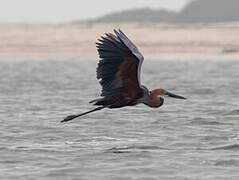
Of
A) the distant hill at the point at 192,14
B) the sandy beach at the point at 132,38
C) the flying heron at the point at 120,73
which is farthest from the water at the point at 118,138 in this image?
the distant hill at the point at 192,14

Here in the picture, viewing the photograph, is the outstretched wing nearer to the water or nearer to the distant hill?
the water

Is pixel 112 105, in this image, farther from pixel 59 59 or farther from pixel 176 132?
pixel 59 59

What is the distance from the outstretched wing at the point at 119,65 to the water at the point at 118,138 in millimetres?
756

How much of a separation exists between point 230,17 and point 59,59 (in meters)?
21.7

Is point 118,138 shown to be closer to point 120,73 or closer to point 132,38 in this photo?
point 120,73

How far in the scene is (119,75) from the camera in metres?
9.43

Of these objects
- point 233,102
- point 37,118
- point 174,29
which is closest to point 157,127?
point 37,118

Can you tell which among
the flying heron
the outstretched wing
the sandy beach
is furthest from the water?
the sandy beach

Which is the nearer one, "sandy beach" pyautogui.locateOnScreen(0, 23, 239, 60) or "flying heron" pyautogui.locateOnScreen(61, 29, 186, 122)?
"flying heron" pyautogui.locateOnScreen(61, 29, 186, 122)

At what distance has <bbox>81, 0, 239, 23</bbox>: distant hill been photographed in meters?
55.2

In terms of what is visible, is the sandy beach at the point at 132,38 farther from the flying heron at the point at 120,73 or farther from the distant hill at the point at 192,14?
the flying heron at the point at 120,73

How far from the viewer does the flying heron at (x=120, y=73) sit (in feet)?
29.8

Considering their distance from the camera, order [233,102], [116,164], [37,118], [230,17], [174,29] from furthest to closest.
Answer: [230,17], [174,29], [233,102], [37,118], [116,164]

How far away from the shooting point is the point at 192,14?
56.8 m
